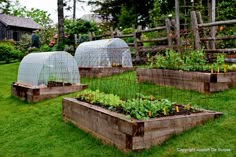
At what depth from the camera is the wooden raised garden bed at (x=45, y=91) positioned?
322 inches

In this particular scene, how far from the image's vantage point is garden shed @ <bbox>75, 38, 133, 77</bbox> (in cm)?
1089

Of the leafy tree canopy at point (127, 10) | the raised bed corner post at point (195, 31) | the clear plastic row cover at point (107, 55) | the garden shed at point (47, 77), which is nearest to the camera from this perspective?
the garden shed at point (47, 77)

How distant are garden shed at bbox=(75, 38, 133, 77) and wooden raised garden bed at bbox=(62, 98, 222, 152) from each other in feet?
19.0

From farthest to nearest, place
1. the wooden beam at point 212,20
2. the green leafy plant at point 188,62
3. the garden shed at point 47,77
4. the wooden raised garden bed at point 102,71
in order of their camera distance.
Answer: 1. the wooden raised garden bed at point 102,71
2. the wooden beam at point 212,20
3. the garden shed at point 47,77
4. the green leafy plant at point 188,62

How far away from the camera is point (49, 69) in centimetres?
882

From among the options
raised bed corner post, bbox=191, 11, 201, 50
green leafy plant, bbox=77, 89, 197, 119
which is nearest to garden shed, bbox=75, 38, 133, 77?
raised bed corner post, bbox=191, 11, 201, 50

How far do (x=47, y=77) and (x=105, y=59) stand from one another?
2.95 m

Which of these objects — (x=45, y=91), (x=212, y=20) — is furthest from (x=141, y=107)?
(x=212, y=20)

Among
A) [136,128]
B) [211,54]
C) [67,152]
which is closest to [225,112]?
[136,128]

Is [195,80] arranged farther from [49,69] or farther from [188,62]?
[49,69]

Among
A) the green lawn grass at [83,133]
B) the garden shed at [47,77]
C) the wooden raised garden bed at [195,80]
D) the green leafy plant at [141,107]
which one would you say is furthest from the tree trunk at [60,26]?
the green leafy plant at [141,107]

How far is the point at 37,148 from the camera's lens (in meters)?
5.06

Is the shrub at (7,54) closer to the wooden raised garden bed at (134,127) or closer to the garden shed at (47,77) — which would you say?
the garden shed at (47,77)

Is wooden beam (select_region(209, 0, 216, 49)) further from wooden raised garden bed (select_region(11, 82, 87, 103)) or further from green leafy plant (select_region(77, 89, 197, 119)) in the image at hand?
green leafy plant (select_region(77, 89, 197, 119))
